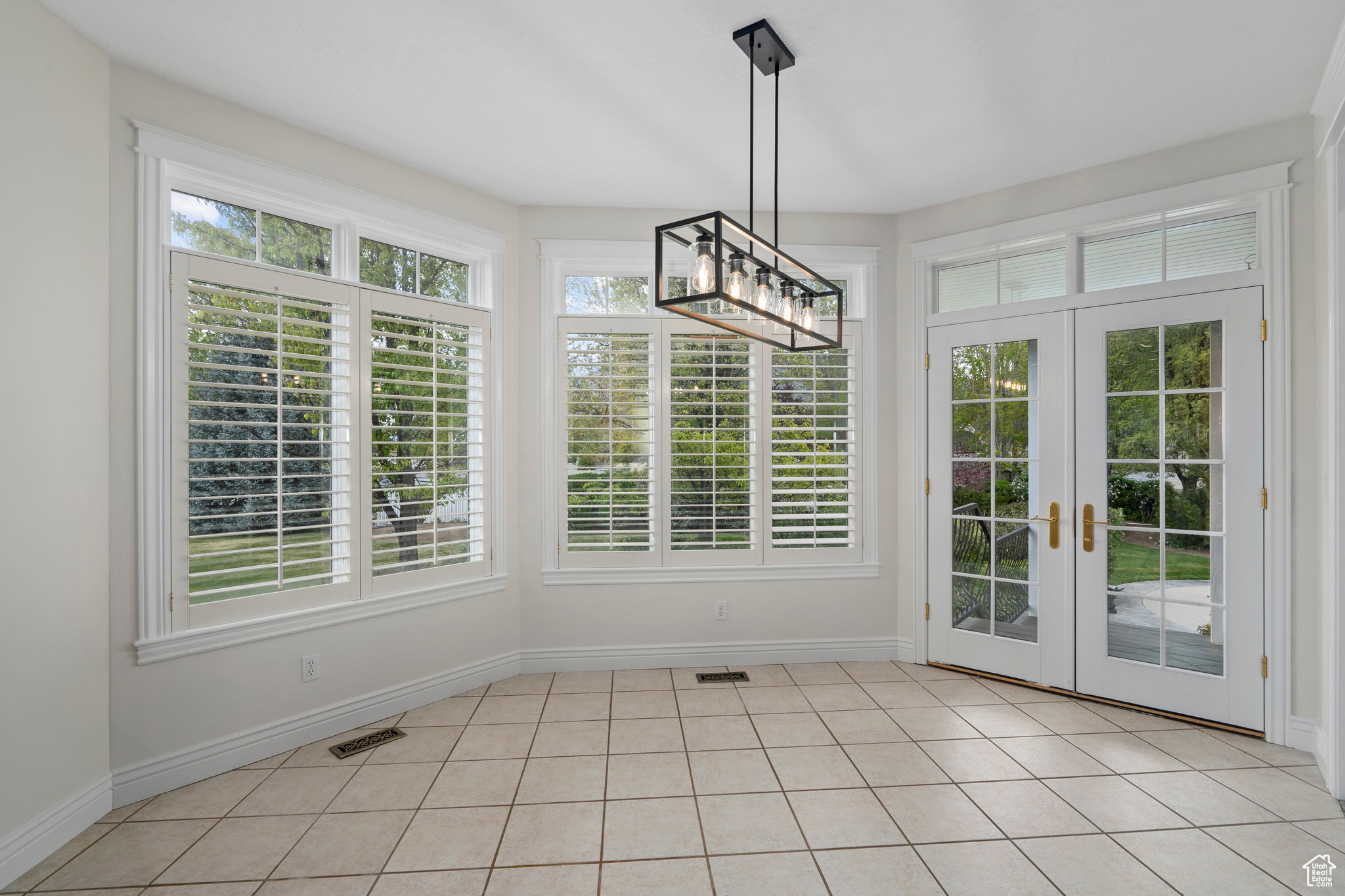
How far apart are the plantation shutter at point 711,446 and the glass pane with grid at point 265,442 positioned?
1814 mm

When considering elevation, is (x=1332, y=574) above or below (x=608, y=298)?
below

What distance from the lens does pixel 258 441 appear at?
2.72m

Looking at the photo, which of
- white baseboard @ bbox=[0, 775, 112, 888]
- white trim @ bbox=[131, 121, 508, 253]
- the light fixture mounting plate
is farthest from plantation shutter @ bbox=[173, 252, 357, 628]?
the light fixture mounting plate

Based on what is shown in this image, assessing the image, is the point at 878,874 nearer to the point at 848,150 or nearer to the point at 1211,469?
the point at 1211,469

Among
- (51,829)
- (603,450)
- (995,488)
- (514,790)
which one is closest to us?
(51,829)

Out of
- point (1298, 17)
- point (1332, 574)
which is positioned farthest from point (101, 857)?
point (1298, 17)

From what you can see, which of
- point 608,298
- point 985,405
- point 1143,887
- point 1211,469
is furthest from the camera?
point 608,298

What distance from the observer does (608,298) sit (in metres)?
3.96

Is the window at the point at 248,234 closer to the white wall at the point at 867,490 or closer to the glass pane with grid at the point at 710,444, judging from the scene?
the white wall at the point at 867,490

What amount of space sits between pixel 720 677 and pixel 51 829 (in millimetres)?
2866

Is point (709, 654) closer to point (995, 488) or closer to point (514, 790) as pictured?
point (514, 790)

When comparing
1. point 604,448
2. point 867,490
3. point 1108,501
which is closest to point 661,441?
point 604,448

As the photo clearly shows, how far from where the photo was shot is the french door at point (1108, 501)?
2.94 m

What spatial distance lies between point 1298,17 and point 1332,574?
2.05 meters
